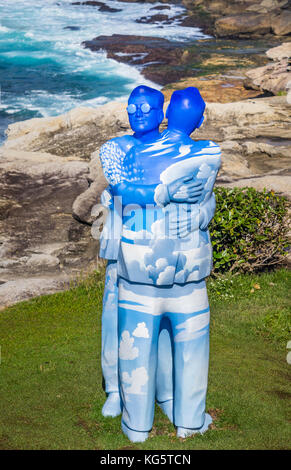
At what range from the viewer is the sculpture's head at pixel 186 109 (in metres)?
3.64

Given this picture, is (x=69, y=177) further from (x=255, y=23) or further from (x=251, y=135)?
(x=255, y=23)

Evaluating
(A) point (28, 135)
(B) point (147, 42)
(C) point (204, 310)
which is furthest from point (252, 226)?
(B) point (147, 42)

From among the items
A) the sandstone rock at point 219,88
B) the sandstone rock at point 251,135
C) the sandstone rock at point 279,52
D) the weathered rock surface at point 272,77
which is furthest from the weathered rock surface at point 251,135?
the sandstone rock at point 279,52

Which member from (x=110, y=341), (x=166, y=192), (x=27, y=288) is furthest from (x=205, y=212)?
(x=27, y=288)

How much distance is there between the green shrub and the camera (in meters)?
7.08

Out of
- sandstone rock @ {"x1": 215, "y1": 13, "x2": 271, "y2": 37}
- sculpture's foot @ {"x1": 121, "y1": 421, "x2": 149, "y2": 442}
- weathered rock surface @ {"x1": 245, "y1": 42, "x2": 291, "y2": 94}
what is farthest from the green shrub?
sandstone rock @ {"x1": 215, "y1": 13, "x2": 271, "y2": 37}

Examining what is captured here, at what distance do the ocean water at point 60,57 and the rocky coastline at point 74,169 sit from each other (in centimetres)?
539

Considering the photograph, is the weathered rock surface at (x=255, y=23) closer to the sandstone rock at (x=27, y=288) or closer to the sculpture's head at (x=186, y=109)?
the sandstone rock at (x=27, y=288)

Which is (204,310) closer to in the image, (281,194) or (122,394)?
(122,394)

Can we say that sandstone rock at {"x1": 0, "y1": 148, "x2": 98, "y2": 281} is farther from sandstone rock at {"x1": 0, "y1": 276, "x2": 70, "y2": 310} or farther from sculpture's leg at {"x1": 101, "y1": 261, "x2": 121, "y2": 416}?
sculpture's leg at {"x1": 101, "y1": 261, "x2": 121, "y2": 416}

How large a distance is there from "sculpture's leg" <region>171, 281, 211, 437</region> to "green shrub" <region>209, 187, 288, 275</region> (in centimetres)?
320

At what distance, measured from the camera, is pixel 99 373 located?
507 centimetres
